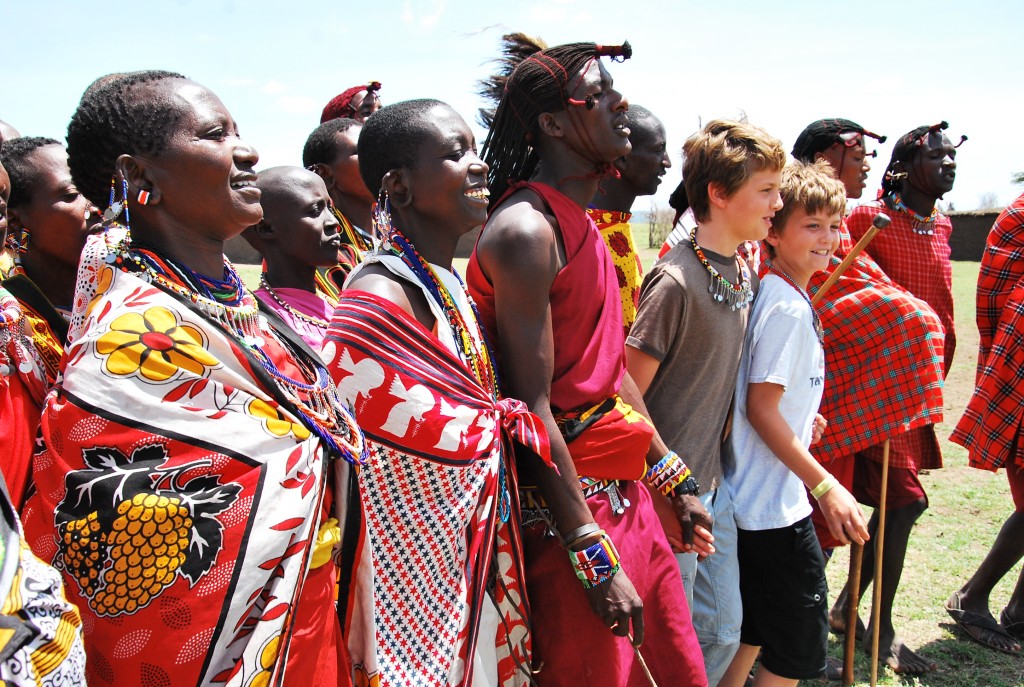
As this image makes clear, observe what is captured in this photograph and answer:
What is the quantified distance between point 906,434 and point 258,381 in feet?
11.5

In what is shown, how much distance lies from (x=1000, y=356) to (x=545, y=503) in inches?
125

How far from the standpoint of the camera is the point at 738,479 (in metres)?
3.06

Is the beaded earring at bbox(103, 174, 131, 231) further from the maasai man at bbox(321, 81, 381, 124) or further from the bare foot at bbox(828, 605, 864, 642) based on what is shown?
the bare foot at bbox(828, 605, 864, 642)

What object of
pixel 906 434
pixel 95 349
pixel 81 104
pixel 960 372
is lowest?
pixel 960 372

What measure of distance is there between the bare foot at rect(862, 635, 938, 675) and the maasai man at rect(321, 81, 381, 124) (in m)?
3.50

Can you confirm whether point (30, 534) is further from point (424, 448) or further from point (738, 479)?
point (738, 479)

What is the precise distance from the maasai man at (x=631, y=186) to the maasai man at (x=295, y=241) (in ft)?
4.06

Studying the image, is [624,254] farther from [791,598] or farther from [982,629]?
[982,629]

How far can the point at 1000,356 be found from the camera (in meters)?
4.42

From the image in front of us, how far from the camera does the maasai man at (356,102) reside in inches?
171

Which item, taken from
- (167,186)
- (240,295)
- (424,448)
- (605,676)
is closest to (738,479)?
→ (605,676)

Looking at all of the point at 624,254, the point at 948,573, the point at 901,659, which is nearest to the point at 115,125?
the point at 624,254

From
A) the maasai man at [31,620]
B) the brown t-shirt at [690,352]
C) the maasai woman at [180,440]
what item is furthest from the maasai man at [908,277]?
the maasai man at [31,620]

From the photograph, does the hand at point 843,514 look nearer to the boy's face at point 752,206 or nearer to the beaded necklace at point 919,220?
the boy's face at point 752,206
